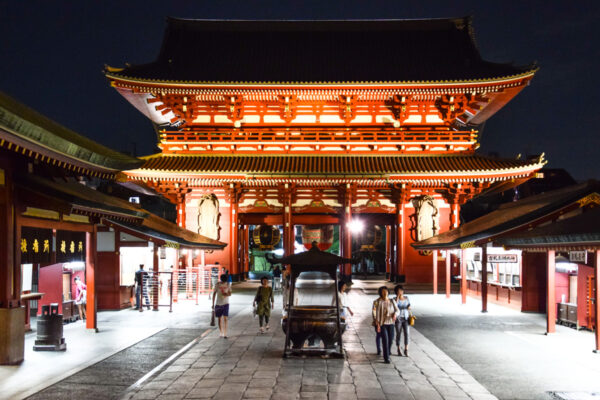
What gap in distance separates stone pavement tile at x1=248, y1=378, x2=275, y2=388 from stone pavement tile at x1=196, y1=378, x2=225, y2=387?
0.57m

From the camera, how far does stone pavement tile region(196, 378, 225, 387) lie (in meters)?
9.84

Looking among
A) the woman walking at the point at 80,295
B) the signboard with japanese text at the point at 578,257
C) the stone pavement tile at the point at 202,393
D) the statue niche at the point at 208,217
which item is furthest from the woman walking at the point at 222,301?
the statue niche at the point at 208,217

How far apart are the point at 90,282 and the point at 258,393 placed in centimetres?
839

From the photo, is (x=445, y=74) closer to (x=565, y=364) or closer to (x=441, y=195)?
(x=441, y=195)

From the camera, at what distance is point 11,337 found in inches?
444

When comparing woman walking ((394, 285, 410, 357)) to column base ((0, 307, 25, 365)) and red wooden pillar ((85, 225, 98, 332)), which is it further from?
red wooden pillar ((85, 225, 98, 332))

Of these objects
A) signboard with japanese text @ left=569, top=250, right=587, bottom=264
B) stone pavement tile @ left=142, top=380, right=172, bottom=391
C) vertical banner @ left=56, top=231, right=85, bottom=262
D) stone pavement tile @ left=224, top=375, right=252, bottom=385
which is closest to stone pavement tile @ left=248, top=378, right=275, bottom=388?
stone pavement tile @ left=224, top=375, right=252, bottom=385

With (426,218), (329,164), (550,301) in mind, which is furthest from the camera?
(329,164)

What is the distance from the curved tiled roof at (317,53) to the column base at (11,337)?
61.7 feet

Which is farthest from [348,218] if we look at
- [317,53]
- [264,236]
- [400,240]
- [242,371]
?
[242,371]

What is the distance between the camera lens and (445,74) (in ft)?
100.0

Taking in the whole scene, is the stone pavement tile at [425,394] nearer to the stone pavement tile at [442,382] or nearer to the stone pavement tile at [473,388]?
the stone pavement tile at [442,382]

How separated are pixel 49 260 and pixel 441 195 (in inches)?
845

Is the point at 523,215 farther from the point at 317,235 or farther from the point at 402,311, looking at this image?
the point at 317,235
